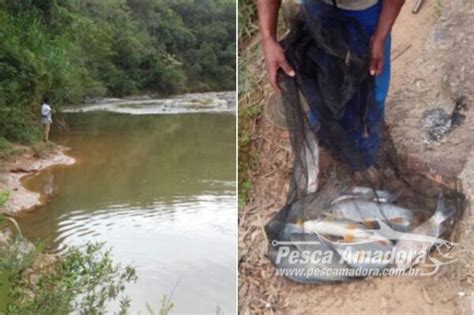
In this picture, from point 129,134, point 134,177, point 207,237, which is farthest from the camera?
point 129,134

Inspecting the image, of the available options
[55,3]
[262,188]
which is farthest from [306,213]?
[55,3]

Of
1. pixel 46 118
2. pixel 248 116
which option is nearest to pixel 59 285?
pixel 248 116

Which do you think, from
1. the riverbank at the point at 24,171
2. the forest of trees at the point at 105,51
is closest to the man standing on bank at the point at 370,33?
the riverbank at the point at 24,171

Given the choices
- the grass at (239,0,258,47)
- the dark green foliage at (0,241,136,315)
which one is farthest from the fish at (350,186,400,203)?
the dark green foliage at (0,241,136,315)

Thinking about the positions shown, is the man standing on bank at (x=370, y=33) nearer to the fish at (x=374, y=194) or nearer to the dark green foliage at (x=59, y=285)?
the fish at (x=374, y=194)

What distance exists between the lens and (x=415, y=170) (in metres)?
1.65

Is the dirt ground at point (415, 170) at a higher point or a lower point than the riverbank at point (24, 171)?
higher

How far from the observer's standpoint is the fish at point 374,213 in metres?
1.62

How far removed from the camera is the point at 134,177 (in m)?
5.92

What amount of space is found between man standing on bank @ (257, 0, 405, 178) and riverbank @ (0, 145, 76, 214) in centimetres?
307

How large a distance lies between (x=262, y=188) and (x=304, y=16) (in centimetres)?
42

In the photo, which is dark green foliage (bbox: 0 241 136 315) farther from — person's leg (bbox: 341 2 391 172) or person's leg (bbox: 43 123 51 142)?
person's leg (bbox: 43 123 51 142)

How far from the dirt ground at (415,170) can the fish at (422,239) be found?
0.12ft

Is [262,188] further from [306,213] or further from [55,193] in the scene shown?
[55,193]
